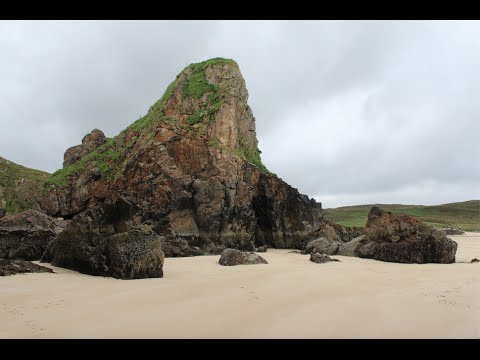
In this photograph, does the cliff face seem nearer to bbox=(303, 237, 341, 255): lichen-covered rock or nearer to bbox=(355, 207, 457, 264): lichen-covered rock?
bbox=(303, 237, 341, 255): lichen-covered rock

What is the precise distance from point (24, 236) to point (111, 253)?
6.83 meters

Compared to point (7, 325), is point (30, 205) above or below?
above

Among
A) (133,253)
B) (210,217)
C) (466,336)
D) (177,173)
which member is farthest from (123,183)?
(466,336)

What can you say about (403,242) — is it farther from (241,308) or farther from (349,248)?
(241,308)

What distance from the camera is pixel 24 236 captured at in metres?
13.8

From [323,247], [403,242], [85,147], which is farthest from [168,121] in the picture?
[403,242]

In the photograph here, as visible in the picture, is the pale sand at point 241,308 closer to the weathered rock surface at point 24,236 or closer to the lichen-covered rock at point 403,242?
the lichen-covered rock at point 403,242

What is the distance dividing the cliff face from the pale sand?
937cm

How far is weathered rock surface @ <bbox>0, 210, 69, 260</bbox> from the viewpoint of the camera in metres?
13.3

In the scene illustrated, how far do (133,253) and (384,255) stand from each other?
1024 centimetres

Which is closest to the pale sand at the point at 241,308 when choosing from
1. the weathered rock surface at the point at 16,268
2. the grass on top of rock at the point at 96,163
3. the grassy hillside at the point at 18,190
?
the weathered rock surface at the point at 16,268

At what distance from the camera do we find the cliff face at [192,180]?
23.0 meters
